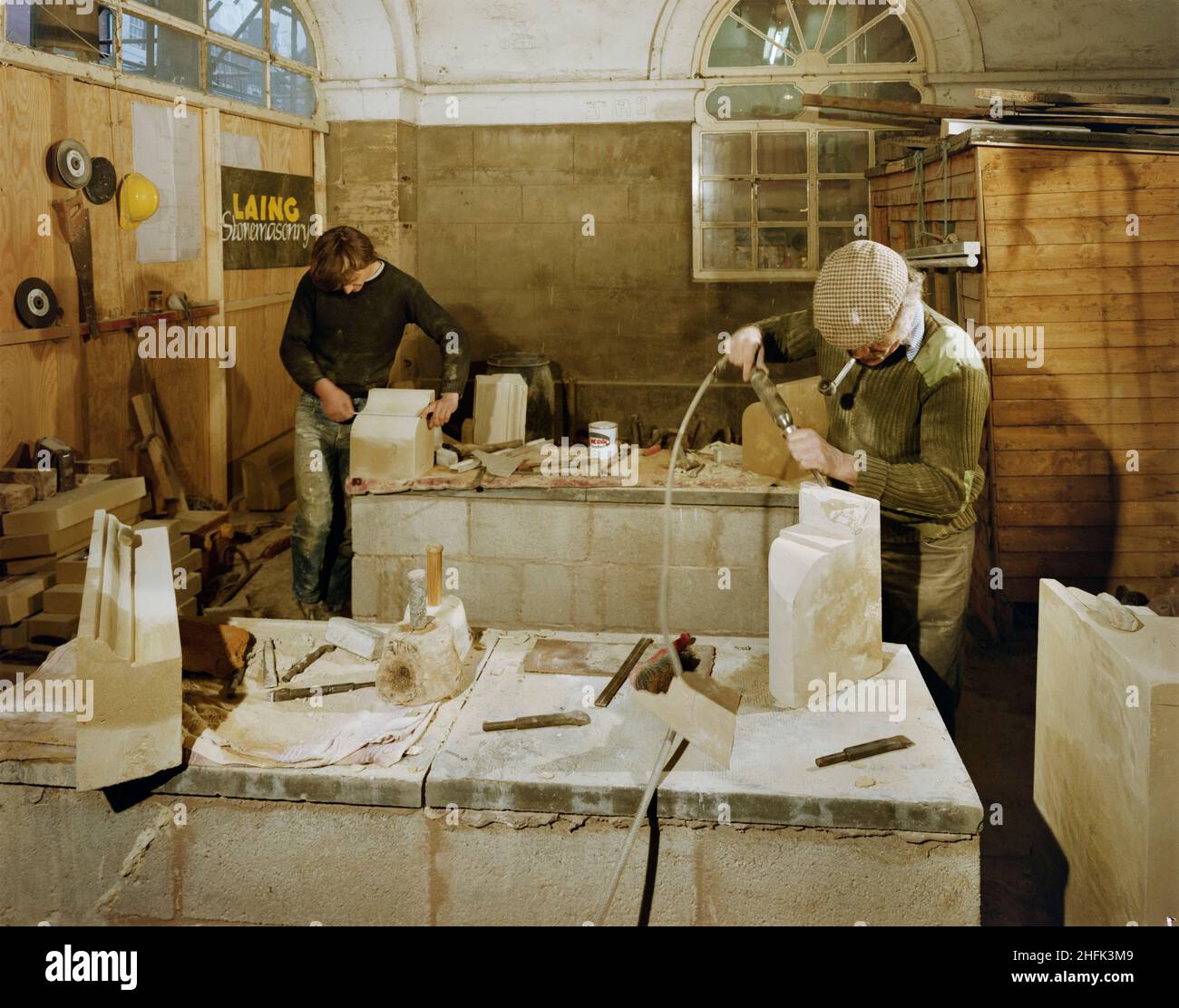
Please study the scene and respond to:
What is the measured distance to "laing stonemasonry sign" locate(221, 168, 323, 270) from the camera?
7.51m

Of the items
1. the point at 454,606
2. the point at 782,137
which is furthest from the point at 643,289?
the point at 454,606

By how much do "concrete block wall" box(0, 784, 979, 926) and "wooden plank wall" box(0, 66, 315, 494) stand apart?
333 cm

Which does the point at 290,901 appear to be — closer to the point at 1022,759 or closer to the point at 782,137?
the point at 1022,759

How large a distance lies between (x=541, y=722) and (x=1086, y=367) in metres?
4.48

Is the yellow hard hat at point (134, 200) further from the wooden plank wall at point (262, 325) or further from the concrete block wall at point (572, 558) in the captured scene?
the concrete block wall at point (572, 558)

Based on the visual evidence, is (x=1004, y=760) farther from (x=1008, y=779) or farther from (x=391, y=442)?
(x=391, y=442)

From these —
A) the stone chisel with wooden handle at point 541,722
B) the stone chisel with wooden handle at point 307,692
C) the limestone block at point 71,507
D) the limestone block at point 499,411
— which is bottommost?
the stone chisel with wooden handle at point 541,722

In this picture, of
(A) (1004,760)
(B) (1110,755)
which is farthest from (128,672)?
(A) (1004,760)

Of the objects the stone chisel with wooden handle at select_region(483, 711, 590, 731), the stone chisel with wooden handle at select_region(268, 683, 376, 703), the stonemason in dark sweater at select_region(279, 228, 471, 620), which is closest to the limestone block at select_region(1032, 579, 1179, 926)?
the stone chisel with wooden handle at select_region(483, 711, 590, 731)

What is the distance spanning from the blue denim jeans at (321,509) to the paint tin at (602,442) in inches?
51.6

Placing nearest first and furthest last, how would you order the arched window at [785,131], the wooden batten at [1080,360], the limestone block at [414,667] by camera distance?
the limestone block at [414,667]
the wooden batten at [1080,360]
the arched window at [785,131]

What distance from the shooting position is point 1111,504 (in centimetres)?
597

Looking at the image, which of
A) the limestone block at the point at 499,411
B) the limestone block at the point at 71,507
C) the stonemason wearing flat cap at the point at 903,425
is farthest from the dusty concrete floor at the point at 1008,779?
the limestone block at the point at 71,507

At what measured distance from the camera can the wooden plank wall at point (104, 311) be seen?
5.34 metres
